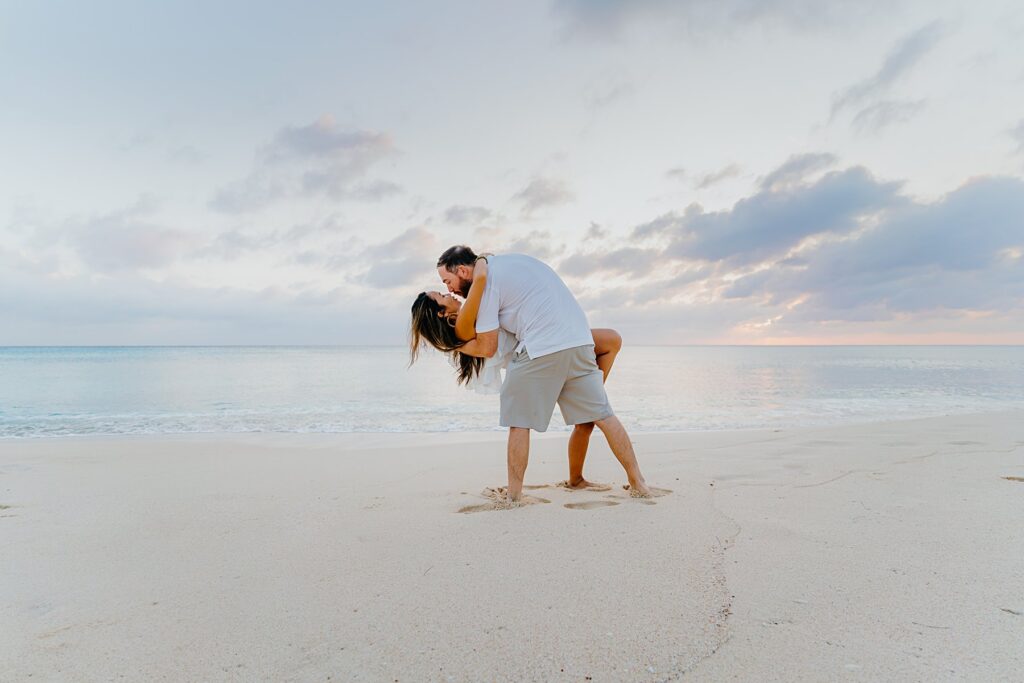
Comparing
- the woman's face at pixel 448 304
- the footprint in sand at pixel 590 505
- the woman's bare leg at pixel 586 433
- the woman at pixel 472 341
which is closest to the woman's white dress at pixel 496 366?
the woman at pixel 472 341

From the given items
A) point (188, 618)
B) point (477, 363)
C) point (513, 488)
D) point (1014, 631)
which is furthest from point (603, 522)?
point (188, 618)

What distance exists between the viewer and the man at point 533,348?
349cm

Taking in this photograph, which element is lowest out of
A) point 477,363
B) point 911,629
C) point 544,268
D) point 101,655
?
point 101,655

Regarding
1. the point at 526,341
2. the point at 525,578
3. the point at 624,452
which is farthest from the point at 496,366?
the point at 525,578

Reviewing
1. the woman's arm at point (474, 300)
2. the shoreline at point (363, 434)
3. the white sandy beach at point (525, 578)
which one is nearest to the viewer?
the white sandy beach at point (525, 578)

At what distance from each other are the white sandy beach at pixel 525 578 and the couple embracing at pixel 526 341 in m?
0.48

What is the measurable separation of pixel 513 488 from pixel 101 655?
2.09m

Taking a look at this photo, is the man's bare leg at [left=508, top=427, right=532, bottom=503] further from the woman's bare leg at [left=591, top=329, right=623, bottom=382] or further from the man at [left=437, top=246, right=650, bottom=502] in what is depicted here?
the woman's bare leg at [left=591, top=329, right=623, bottom=382]

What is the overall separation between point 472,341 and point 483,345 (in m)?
0.08

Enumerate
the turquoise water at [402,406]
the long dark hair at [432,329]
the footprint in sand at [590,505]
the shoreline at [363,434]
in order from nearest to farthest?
1. the footprint in sand at [590,505]
2. the long dark hair at [432,329]
3. the shoreline at [363,434]
4. the turquoise water at [402,406]

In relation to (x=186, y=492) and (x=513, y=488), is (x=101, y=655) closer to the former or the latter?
(x=513, y=488)

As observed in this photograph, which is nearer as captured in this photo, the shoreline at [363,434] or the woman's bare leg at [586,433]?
the woman's bare leg at [586,433]

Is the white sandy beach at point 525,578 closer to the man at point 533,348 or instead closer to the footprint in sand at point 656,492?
the footprint in sand at point 656,492

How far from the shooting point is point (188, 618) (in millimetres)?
→ 2057
